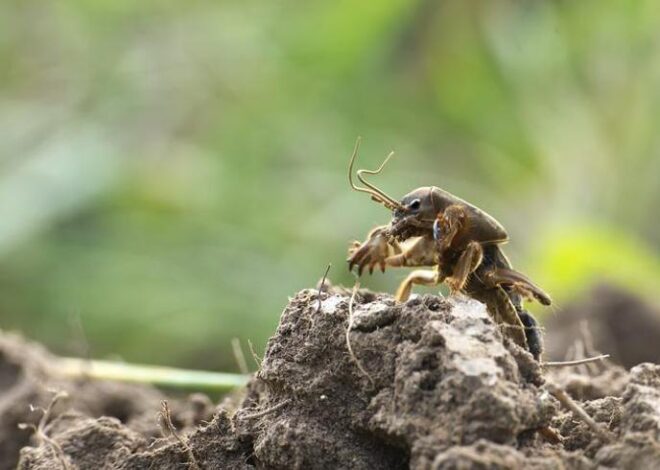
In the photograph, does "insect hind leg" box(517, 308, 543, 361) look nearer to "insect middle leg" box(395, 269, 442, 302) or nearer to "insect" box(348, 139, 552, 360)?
"insect" box(348, 139, 552, 360)

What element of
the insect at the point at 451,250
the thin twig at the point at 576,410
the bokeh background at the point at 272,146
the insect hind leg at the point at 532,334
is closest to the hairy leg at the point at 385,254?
the insect at the point at 451,250

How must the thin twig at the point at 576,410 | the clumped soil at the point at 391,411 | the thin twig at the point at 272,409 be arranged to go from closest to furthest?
the clumped soil at the point at 391,411
the thin twig at the point at 576,410
the thin twig at the point at 272,409

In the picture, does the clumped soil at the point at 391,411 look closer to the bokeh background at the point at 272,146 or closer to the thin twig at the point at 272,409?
the thin twig at the point at 272,409

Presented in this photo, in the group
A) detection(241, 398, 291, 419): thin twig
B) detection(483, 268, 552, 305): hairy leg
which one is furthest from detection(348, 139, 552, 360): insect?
detection(241, 398, 291, 419): thin twig

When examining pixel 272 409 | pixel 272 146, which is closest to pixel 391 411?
pixel 272 409

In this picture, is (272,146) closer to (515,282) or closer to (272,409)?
(515,282)

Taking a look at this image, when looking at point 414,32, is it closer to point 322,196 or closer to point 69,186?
point 322,196
